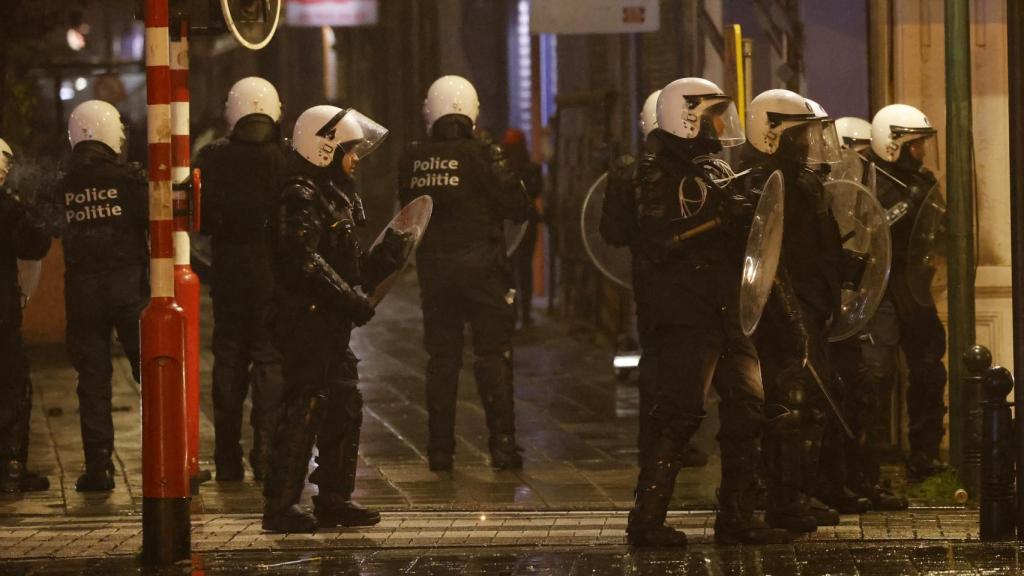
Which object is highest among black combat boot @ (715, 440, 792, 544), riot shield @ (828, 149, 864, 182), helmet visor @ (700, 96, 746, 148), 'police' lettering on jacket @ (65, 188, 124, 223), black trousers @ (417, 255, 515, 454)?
helmet visor @ (700, 96, 746, 148)

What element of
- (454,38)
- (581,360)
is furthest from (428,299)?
(454,38)

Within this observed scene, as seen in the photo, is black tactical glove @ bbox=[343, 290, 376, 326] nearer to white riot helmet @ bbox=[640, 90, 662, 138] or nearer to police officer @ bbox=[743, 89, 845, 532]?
police officer @ bbox=[743, 89, 845, 532]

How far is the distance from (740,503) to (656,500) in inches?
15.2

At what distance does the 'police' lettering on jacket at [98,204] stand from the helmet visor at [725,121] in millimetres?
3174

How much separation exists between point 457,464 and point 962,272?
2.95 metres

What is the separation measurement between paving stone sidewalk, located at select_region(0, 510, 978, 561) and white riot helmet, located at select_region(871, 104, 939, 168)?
2.12 meters

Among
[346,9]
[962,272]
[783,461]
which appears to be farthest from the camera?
[346,9]

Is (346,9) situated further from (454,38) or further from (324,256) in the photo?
(324,256)

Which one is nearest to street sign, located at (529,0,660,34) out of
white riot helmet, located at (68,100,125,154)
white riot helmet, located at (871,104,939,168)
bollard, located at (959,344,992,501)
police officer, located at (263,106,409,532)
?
white riot helmet, located at (871,104,939,168)

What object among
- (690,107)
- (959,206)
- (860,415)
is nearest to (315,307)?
(690,107)

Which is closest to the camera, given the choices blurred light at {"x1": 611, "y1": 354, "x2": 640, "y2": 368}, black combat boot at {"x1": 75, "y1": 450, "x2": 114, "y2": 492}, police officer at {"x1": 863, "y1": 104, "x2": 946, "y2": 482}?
black combat boot at {"x1": 75, "y1": 450, "x2": 114, "y2": 492}

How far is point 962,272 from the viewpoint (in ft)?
32.2

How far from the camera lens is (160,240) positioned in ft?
26.7

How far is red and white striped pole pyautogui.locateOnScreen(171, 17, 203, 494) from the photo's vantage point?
8555mm
